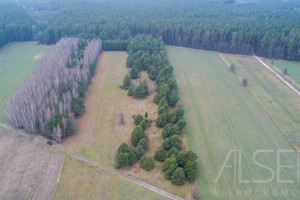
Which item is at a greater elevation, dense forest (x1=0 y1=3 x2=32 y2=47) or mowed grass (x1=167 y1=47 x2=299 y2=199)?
dense forest (x1=0 y1=3 x2=32 y2=47)

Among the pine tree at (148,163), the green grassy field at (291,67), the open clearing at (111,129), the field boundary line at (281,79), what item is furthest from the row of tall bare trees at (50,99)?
the green grassy field at (291,67)

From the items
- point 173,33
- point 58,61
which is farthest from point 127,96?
point 173,33

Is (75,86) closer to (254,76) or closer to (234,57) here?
(254,76)

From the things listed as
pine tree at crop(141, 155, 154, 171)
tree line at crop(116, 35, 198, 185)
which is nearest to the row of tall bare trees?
tree line at crop(116, 35, 198, 185)

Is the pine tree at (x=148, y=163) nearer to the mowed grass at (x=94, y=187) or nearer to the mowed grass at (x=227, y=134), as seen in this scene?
the mowed grass at (x=94, y=187)

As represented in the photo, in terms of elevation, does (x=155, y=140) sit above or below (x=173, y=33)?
below

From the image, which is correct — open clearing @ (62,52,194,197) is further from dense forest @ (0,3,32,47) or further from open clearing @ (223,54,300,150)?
dense forest @ (0,3,32,47)
